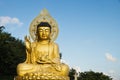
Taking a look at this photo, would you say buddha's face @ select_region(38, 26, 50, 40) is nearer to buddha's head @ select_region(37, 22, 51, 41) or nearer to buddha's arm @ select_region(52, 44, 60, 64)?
buddha's head @ select_region(37, 22, 51, 41)

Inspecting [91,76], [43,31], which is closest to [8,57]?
[91,76]

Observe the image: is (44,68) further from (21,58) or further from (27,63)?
(21,58)

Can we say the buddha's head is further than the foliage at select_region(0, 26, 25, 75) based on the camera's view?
No

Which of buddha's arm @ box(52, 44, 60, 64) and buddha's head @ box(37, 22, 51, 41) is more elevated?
buddha's head @ box(37, 22, 51, 41)

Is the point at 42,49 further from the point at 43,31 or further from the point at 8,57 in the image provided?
the point at 8,57

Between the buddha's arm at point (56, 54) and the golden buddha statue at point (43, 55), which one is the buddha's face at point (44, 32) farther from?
the buddha's arm at point (56, 54)

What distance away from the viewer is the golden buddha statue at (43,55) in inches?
352

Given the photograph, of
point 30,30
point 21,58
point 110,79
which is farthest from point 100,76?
point 30,30

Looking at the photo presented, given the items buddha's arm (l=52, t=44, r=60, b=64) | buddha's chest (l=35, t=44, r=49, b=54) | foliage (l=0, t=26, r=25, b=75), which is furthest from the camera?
foliage (l=0, t=26, r=25, b=75)

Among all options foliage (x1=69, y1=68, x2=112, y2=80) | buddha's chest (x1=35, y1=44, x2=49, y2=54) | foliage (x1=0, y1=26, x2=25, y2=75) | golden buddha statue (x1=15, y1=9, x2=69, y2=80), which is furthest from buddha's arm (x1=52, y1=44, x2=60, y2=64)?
foliage (x1=69, y1=68, x2=112, y2=80)

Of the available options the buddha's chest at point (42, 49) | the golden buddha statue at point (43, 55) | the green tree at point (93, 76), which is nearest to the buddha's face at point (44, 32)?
the golden buddha statue at point (43, 55)

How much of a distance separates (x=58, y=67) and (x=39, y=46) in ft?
3.40

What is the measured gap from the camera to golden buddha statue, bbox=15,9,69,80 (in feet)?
29.3

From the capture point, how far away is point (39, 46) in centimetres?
984
